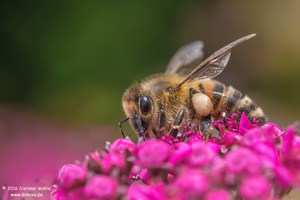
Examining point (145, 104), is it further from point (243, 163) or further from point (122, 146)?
point (243, 163)

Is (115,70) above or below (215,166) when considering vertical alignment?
above

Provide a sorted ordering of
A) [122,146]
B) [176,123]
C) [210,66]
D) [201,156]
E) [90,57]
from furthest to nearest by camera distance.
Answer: [90,57] → [210,66] → [176,123] → [122,146] → [201,156]

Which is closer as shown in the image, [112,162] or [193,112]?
[112,162]

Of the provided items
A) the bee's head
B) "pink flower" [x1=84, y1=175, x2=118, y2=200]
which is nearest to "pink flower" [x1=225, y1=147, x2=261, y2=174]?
"pink flower" [x1=84, y1=175, x2=118, y2=200]

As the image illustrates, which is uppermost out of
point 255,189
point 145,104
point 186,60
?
point 186,60

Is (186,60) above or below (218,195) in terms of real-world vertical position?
above

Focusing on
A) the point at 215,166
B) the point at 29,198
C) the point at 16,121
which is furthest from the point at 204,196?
the point at 16,121

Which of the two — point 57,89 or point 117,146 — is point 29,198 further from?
point 57,89

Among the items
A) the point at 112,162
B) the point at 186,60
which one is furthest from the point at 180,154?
the point at 186,60
